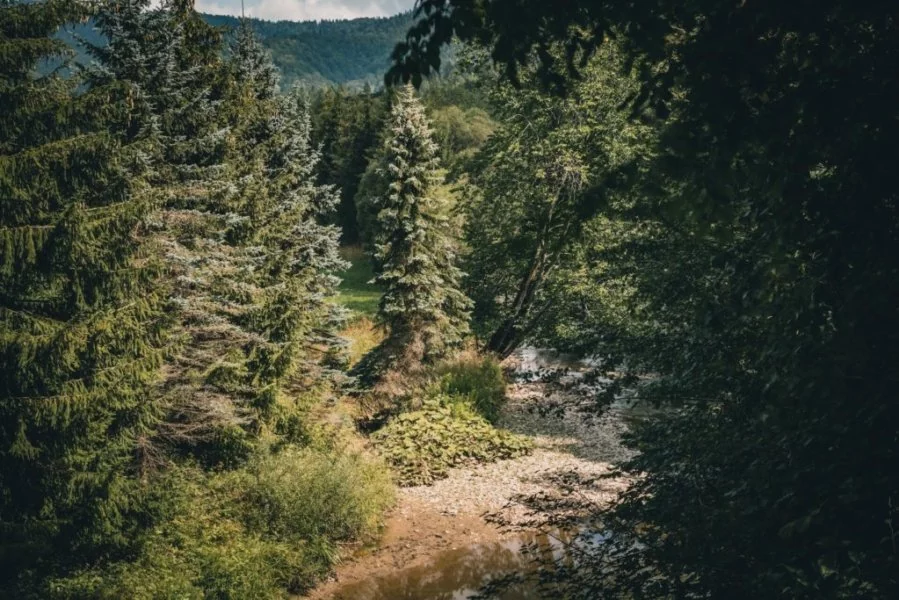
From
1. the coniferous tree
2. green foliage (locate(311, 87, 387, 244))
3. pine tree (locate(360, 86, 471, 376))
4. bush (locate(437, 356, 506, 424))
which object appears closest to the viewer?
the coniferous tree

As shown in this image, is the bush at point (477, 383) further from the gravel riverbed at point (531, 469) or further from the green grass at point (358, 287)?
the green grass at point (358, 287)

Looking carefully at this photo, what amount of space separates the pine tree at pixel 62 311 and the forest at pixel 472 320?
5 cm

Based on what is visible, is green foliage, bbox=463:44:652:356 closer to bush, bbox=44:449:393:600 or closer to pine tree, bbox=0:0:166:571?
bush, bbox=44:449:393:600

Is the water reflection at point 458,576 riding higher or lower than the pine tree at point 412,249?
lower

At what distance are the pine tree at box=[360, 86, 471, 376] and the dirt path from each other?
373 centimetres

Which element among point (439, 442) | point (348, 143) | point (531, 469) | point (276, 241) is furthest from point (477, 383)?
point (348, 143)

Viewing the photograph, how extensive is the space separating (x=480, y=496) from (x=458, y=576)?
8.99 ft

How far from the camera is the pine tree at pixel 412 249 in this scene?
704 inches

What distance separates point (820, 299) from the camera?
2.51 meters

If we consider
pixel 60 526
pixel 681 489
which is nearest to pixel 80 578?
pixel 60 526

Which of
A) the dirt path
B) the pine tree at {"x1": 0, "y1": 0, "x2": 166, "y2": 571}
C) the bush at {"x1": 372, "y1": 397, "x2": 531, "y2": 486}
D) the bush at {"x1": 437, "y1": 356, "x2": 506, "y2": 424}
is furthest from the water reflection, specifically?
the bush at {"x1": 437, "y1": 356, "x2": 506, "y2": 424}

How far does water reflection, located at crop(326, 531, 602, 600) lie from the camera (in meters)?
10.7

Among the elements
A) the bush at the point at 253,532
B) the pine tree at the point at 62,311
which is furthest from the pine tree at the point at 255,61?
the bush at the point at 253,532

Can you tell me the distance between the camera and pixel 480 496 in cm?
1404
